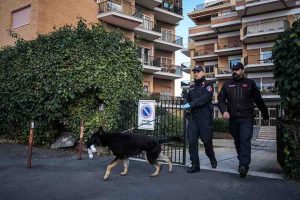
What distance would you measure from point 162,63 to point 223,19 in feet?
33.5

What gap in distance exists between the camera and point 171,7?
123ft

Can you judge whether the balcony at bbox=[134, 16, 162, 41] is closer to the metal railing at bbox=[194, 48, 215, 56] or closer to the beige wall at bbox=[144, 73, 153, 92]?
the beige wall at bbox=[144, 73, 153, 92]

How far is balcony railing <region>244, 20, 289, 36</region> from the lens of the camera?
1312 inches

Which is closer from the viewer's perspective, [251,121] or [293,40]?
[293,40]

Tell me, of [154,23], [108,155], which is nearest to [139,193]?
[108,155]

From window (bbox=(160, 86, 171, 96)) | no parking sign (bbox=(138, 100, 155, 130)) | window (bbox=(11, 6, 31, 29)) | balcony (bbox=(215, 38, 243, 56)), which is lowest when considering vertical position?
no parking sign (bbox=(138, 100, 155, 130))

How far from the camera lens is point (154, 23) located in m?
35.4

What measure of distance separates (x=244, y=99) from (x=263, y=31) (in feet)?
101

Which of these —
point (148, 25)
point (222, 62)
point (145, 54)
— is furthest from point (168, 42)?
point (222, 62)

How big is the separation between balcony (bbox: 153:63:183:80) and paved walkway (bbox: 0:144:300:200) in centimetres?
2861

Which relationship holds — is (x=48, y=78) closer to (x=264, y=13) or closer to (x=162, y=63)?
(x=162, y=63)

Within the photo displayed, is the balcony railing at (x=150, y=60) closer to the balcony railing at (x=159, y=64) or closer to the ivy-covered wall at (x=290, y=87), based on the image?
the balcony railing at (x=159, y=64)

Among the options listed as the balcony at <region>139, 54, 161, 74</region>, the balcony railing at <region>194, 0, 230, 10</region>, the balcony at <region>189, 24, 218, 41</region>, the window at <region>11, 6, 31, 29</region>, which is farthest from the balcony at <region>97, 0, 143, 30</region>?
the balcony railing at <region>194, 0, 230, 10</region>

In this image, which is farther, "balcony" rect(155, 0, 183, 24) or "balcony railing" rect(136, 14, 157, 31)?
"balcony" rect(155, 0, 183, 24)
